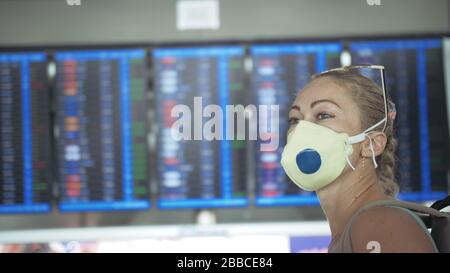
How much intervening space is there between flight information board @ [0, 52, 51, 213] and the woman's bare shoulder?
28.9 inches

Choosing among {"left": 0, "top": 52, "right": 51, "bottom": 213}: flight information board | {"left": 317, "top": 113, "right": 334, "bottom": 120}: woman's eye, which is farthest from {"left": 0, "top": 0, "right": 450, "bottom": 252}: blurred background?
{"left": 317, "top": 113, "right": 334, "bottom": 120}: woman's eye

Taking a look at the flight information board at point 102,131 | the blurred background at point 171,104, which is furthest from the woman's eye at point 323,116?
the flight information board at point 102,131

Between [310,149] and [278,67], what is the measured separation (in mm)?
235

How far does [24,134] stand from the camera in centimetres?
138

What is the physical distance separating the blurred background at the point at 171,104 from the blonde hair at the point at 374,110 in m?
0.05

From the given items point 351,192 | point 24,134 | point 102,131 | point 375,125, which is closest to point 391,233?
point 351,192

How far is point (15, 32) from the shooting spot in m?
1.38

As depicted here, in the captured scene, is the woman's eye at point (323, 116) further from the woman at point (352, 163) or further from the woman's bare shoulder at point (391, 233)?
the woman's bare shoulder at point (391, 233)

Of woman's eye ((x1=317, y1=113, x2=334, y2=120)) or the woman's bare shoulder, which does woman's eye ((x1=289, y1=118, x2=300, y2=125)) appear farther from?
the woman's bare shoulder

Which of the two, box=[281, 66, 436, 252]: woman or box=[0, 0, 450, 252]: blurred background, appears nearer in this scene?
box=[281, 66, 436, 252]: woman

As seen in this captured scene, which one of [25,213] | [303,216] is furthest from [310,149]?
[25,213]

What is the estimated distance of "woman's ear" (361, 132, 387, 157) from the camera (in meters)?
1.25

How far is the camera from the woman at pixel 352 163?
1.20 m

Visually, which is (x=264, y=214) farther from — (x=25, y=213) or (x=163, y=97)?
(x=25, y=213)
